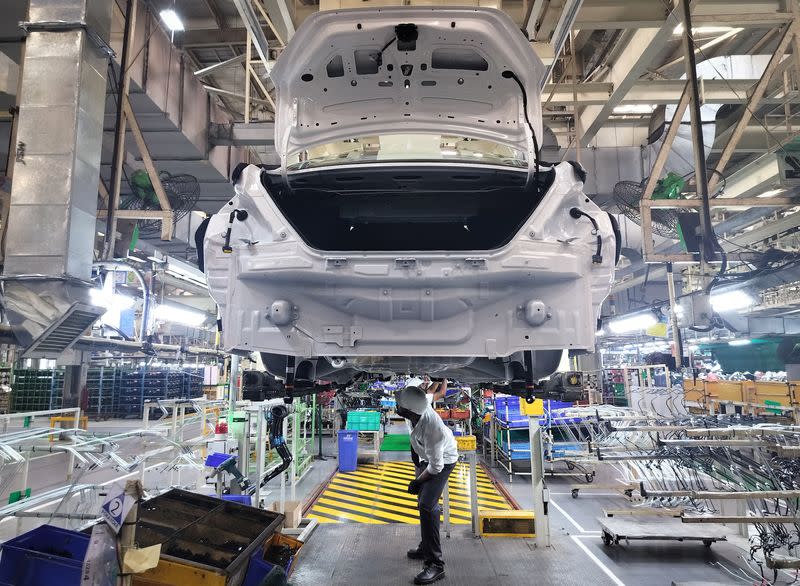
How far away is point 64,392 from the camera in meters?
12.7

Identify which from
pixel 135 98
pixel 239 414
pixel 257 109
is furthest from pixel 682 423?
pixel 257 109

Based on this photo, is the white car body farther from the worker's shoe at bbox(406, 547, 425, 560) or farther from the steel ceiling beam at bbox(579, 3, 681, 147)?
the steel ceiling beam at bbox(579, 3, 681, 147)

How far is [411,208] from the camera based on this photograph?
107 inches

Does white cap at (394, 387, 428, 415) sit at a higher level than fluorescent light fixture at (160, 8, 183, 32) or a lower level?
lower

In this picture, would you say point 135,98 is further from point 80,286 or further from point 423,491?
point 423,491

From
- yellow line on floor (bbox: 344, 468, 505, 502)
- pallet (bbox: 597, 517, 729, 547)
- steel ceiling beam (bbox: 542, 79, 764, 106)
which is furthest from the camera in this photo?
yellow line on floor (bbox: 344, 468, 505, 502)

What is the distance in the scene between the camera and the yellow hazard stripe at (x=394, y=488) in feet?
23.8

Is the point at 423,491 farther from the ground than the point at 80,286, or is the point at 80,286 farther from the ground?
the point at 80,286

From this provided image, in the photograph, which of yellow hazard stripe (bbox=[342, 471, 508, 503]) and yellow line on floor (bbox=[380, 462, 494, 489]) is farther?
yellow line on floor (bbox=[380, 462, 494, 489])

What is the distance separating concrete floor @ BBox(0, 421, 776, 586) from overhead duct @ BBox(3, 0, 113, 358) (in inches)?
113

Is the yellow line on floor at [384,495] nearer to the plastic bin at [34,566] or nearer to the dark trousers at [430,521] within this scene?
the dark trousers at [430,521]

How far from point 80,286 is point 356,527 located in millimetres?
4049

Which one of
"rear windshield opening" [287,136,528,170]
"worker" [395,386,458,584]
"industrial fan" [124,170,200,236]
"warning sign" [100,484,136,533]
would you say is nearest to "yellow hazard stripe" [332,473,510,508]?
"worker" [395,386,458,584]

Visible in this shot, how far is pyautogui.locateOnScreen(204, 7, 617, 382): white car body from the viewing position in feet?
7.40
